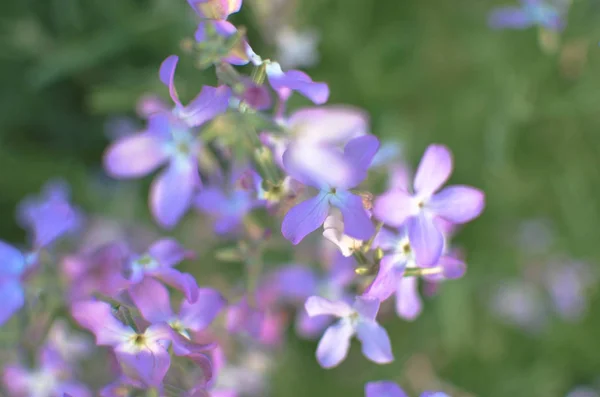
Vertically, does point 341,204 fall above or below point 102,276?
above

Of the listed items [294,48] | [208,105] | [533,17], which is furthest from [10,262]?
[533,17]

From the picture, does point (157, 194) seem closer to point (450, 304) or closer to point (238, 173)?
point (238, 173)

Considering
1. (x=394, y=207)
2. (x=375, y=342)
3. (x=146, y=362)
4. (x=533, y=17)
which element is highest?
(x=533, y=17)

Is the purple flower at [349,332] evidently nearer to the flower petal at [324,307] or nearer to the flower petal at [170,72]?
the flower petal at [324,307]

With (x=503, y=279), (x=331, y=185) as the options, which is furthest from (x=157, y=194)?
(x=503, y=279)

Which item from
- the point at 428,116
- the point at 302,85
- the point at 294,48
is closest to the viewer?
the point at 302,85

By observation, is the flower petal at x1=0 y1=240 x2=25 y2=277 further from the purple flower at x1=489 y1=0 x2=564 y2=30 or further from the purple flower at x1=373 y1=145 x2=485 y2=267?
the purple flower at x1=489 y1=0 x2=564 y2=30

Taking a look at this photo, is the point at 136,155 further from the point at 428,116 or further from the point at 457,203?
the point at 428,116
